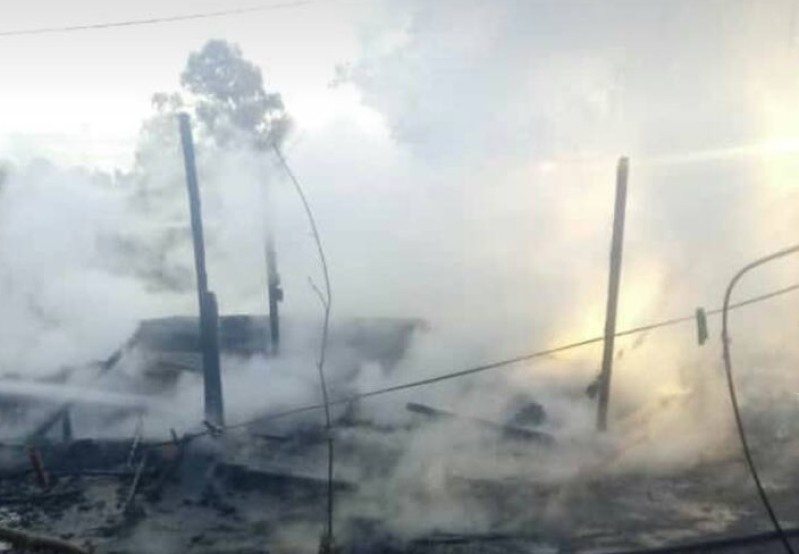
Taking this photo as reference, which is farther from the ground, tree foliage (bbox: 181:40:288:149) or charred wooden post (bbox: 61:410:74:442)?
tree foliage (bbox: 181:40:288:149)

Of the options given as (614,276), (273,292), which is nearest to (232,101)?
(273,292)

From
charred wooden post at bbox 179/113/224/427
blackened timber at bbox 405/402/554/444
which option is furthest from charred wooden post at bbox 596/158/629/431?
charred wooden post at bbox 179/113/224/427

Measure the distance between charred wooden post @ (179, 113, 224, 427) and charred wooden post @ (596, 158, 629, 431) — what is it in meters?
6.74

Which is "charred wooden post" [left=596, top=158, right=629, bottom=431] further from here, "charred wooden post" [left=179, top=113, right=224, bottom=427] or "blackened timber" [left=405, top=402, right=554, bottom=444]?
"charred wooden post" [left=179, top=113, right=224, bottom=427]

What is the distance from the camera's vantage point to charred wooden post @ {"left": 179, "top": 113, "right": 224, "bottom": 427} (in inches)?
541

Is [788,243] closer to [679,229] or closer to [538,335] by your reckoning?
[679,229]

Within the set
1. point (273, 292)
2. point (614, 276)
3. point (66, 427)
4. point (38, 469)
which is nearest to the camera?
point (614, 276)

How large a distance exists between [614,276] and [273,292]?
8153 millimetres

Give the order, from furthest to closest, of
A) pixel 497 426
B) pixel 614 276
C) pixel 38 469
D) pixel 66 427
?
1. pixel 66 427
2. pixel 497 426
3. pixel 38 469
4. pixel 614 276

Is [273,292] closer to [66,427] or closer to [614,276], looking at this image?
[66,427]

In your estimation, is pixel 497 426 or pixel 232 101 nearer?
pixel 497 426

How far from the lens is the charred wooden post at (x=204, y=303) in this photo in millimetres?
13750

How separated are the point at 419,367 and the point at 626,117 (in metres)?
11.1

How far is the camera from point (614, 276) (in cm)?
1275
